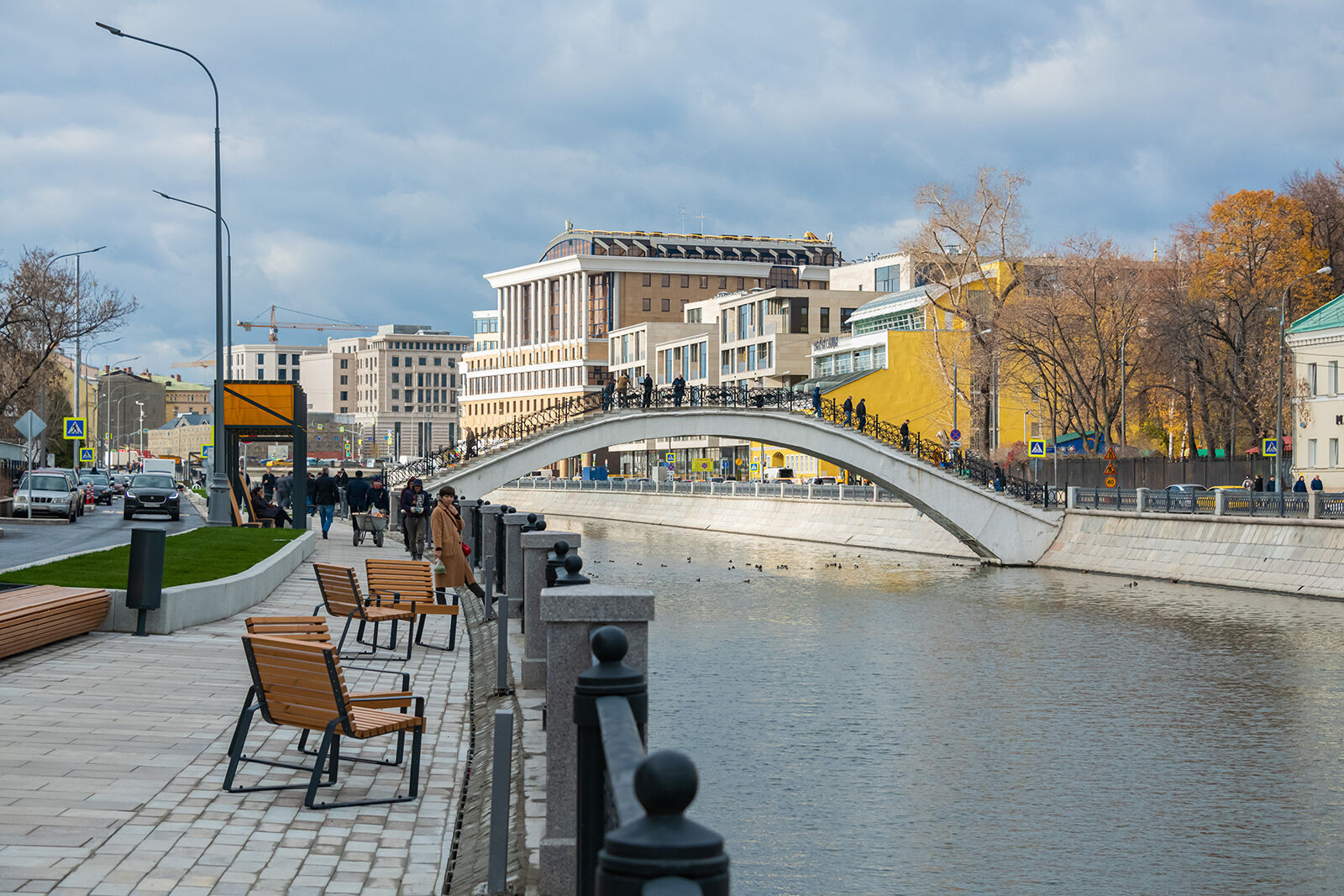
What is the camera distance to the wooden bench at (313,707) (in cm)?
786

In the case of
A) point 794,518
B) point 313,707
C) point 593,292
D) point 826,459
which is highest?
point 593,292

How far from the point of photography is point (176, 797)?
7.82 m

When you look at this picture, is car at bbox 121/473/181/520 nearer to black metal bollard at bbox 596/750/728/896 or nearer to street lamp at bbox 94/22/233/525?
street lamp at bbox 94/22/233/525

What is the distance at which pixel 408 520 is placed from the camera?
2775 centimetres

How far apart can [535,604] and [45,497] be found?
1291 inches

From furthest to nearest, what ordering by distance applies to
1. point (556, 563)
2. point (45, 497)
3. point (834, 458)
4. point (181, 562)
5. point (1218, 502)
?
point (834, 458), point (45, 497), point (1218, 502), point (181, 562), point (556, 563)

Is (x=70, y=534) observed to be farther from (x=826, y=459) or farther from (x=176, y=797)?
(x=176, y=797)

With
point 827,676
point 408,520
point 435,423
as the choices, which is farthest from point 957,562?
point 435,423

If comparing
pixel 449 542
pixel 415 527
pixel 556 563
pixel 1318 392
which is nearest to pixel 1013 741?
pixel 449 542

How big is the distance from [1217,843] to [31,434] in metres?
31.5

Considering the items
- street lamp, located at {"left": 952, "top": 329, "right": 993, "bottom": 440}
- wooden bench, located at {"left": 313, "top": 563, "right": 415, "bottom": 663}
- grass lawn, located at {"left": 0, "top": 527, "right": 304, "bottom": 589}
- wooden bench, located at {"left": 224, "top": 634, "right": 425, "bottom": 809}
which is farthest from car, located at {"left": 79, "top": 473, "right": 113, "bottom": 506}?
wooden bench, located at {"left": 224, "top": 634, "right": 425, "bottom": 809}

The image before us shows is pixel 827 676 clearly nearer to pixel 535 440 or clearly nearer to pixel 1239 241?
pixel 535 440

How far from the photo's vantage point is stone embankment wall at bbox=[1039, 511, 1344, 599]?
Result: 1177 inches

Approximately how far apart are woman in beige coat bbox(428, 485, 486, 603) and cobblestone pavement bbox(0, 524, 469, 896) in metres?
5.08
